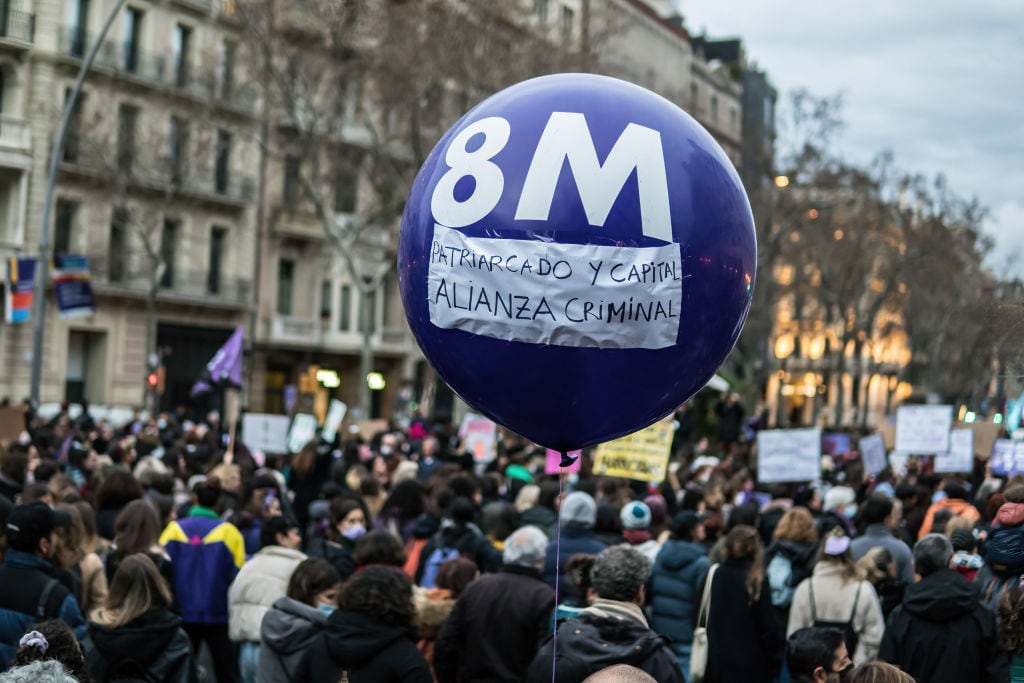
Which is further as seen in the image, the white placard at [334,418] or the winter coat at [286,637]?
the white placard at [334,418]

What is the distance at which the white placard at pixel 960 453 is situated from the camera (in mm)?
13648

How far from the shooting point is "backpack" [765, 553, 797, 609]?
743cm

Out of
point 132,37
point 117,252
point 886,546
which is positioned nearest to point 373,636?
point 886,546

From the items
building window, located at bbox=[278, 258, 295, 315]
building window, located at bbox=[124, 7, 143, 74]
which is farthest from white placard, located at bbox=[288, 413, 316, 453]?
building window, located at bbox=[278, 258, 295, 315]

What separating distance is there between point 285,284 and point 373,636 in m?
39.6

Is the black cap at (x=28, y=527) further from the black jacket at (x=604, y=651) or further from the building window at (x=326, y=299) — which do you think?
the building window at (x=326, y=299)

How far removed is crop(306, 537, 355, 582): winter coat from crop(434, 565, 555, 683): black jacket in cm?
117

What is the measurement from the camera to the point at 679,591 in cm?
715

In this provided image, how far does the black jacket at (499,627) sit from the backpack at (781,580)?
6.33 feet

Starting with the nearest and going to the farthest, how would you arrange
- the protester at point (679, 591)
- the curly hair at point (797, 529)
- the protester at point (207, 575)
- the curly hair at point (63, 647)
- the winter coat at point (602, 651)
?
the curly hair at point (63, 647), the winter coat at point (602, 651), the protester at point (679, 591), the protester at point (207, 575), the curly hair at point (797, 529)

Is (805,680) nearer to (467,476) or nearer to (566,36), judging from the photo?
(467,476)

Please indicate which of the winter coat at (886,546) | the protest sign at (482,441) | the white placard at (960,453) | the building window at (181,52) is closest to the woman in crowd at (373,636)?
the winter coat at (886,546)

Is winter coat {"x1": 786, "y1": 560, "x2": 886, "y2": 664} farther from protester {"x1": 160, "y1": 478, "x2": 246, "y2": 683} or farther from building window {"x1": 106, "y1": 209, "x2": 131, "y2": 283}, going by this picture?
building window {"x1": 106, "y1": 209, "x2": 131, "y2": 283}

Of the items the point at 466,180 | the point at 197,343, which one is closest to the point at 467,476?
the point at 466,180
